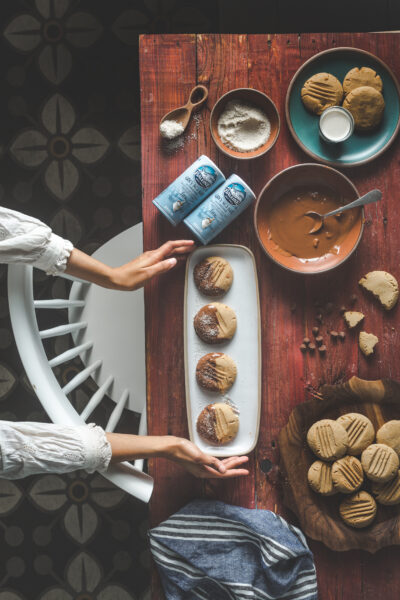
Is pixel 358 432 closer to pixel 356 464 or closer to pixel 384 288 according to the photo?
pixel 356 464

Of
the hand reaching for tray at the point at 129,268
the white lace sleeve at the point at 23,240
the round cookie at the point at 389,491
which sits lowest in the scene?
the round cookie at the point at 389,491

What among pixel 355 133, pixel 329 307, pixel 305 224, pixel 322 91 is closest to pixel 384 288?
pixel 329 307

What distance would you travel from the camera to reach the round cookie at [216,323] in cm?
117

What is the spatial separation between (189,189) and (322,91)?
0.37 metres

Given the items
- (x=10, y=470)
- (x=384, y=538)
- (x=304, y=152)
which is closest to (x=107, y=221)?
(x=304, y=152)

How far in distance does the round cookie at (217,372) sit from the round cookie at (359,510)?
0.36 m

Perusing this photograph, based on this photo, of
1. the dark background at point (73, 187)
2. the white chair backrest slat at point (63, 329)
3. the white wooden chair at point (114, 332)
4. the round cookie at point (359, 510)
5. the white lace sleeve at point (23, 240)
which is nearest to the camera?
the white lace sleeve at point (23, 240)

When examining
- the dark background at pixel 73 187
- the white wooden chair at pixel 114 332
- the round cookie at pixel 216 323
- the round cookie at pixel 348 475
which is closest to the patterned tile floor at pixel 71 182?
the dark background at pixel 73 187

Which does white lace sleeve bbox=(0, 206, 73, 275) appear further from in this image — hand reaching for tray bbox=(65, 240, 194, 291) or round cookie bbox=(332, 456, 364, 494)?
round cookie bbox=(332, 456, 364, 494)

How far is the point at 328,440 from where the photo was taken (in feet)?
3.72

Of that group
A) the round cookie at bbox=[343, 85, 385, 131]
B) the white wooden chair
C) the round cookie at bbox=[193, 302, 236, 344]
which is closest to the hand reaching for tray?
the round cookie at bbox=[193, 302, 236, 344]

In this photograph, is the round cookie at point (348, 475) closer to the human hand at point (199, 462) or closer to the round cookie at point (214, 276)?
the human hand at point (199, 462)

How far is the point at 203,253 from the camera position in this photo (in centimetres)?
120

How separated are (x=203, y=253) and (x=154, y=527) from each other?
0.63 m
